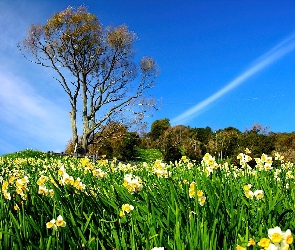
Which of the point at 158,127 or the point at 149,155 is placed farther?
the point at 158,127

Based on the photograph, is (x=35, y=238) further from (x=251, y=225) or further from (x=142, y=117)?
(x=142, y=117)

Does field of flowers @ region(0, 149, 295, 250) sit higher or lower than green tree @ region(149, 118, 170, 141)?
lower

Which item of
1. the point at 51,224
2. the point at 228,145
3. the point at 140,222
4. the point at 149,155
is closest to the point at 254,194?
the point at 140,222

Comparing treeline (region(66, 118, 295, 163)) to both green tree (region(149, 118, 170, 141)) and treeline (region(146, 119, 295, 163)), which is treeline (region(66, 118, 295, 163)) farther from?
green tree (region(149, 118, 170, 141))

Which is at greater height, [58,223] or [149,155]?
[149,155]

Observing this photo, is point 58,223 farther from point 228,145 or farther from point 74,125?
point 228,145

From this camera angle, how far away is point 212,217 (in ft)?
6.72

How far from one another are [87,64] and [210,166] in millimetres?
26906

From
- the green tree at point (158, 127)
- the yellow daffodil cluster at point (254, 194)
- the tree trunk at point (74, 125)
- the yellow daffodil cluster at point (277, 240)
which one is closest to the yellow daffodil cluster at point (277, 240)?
the yellow daffodil cluster at point (277, 240)

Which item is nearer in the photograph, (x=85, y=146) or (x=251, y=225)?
(x=251, y=225)

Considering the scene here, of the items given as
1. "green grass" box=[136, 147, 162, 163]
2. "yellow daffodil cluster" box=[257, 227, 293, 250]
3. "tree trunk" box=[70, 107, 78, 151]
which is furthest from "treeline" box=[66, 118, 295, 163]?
"yellow daffodil cluster" box=[257, 227, 293, 250]

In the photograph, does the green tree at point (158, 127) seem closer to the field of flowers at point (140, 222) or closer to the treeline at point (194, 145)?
the treeline at point (194, 145)

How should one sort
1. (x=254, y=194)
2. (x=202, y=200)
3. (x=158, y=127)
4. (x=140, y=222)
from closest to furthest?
(x=140, y=222) → (x=202, y=200) → (x=254, y=194) → (x=158, y=127)

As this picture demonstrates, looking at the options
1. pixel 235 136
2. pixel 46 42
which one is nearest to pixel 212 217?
pixel 46 42
